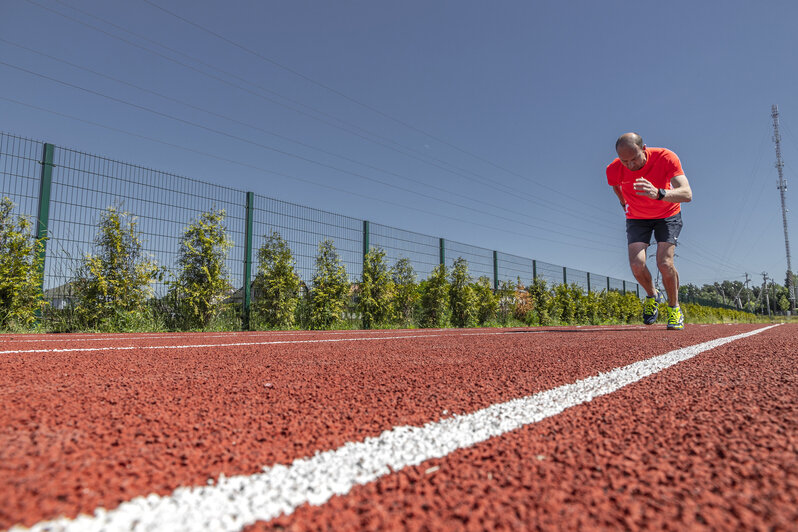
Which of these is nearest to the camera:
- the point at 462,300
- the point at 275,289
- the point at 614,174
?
the point at 614,174

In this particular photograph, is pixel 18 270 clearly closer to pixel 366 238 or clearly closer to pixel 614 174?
pixel 366 238

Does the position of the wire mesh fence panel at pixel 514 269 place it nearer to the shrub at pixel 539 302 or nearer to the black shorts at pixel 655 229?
the shrub at pixel 539 302

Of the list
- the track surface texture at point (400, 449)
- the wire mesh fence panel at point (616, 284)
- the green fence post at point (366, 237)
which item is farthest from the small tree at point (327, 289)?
the wire mesh fence panel at point (616, 284)

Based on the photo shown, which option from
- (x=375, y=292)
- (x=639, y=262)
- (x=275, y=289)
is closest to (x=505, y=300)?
(x=375, y=292)

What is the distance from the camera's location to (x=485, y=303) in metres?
14.6

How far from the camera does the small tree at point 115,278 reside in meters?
7.63

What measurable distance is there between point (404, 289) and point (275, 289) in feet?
13.2

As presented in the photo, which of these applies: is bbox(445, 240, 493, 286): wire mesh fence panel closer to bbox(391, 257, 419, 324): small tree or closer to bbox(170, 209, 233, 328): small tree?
bbox(391, 257, 419, 324): small tree

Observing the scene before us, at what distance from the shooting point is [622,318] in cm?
2255

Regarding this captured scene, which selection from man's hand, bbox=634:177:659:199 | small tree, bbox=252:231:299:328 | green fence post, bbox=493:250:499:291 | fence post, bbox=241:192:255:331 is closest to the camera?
man's hand, bbox=634:177:659:199

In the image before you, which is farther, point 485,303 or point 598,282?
point 598,282

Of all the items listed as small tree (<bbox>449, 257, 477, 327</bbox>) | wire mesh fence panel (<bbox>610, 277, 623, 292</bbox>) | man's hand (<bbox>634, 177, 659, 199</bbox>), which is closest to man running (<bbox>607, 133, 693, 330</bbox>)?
man's hand (<bbox>634, 177, 659, 199</bbox>)

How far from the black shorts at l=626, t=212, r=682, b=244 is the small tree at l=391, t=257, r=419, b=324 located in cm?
727

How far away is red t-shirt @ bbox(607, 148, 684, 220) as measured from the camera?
16.5ft
